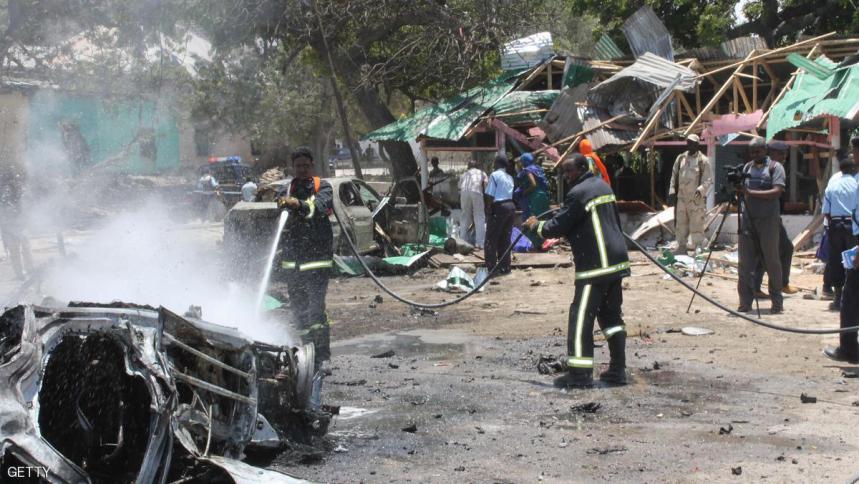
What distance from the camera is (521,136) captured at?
727 inches

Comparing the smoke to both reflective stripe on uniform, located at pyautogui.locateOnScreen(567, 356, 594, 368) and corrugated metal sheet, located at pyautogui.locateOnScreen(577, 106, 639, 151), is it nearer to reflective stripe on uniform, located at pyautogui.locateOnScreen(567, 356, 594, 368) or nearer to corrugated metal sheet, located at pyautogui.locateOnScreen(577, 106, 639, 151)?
reflective stripe on uniform, located at pyautogui.locateOnScreen(567, 356, 594, 368)

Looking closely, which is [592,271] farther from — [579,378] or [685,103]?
[685,103]

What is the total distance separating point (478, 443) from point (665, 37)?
586 inches

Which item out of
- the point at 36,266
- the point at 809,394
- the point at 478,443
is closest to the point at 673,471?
the point at 478,443

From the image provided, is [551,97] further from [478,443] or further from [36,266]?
[478,443]

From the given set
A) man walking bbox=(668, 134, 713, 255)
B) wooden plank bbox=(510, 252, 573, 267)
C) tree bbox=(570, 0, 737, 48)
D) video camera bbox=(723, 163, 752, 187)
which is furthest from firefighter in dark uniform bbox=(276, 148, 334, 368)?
tree bbox=(570, 0, 737, 48)

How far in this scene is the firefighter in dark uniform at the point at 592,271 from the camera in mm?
7207

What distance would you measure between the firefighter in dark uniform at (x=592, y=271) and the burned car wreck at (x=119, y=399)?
2978 millimetres

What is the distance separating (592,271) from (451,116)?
1262 centimetres

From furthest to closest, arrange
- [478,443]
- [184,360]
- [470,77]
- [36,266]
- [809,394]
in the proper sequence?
[470,77] → [36,266] → [809,394] → [478,443] → [184,360]

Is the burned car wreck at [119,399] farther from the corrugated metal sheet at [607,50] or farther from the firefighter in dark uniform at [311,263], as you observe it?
the corrugated metal sheet at [607,50]

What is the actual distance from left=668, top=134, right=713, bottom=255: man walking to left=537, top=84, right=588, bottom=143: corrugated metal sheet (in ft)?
9.79

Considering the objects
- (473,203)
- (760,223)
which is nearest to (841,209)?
(760,223)

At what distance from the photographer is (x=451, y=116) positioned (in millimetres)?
19516
